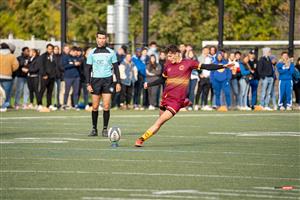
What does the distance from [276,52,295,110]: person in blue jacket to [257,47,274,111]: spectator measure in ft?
0.97

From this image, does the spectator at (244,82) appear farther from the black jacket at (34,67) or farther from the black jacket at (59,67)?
the black jacket at (34,67)

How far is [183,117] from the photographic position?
28.3 m

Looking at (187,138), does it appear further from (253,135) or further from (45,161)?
(45,161)

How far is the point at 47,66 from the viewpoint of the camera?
32.1 metres

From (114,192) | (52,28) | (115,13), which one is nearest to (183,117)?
(115,13)

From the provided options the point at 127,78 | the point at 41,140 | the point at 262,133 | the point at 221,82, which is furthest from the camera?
the point at 127,78

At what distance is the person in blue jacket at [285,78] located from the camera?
109 feet

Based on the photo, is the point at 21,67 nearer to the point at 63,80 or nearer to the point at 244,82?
the point at 63,80

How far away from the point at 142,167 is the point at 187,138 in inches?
219

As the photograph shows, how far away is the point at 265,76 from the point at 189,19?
21317 millimetres

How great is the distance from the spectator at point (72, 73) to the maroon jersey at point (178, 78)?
12457 millimetres

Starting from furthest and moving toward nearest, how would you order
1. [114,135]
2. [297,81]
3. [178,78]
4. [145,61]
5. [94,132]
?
[297,81]
[145,61]
[94,132]
[178,78]
[114,135]

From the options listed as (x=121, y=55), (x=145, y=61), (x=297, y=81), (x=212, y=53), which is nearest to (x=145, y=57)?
(x=145, y=61)

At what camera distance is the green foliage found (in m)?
54.1
